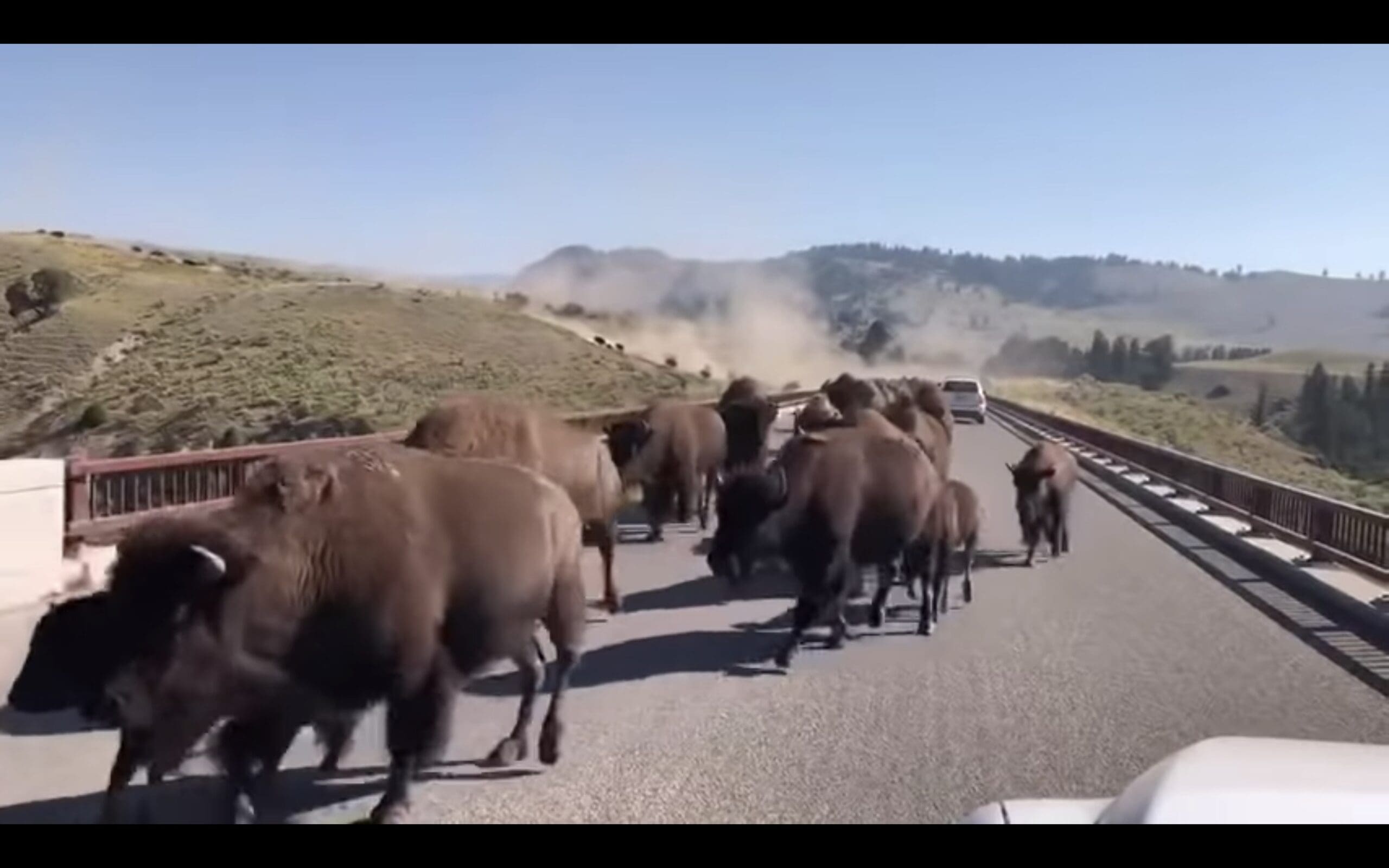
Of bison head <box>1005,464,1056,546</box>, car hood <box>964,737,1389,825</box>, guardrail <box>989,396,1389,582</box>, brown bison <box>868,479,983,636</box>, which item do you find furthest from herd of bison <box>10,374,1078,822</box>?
guardrail <box>989,396,1389,582</box>

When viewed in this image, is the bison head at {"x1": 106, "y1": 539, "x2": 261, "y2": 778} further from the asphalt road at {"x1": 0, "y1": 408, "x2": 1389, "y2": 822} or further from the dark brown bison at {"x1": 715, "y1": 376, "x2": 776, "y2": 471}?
the dark brown bison at {"x1": 715, "y1": 376, "x2": 776, "y2": 471}

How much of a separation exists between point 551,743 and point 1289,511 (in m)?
15.4

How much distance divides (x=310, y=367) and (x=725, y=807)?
58857 millimetres

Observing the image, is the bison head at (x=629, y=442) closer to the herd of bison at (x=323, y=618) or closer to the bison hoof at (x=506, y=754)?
the herd of bison at (x=323, y=618)

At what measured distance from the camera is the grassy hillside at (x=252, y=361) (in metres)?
47.7

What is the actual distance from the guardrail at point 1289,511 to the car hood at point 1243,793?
13.1m

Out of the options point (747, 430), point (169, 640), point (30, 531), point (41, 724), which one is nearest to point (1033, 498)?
point (747, 430)

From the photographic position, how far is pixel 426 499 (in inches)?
300

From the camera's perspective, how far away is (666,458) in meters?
21.6

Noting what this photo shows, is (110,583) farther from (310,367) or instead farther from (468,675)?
(310,367)

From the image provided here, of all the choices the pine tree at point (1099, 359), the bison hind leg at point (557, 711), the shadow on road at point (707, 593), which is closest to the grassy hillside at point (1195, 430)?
the shadow on road at point (707, 593)

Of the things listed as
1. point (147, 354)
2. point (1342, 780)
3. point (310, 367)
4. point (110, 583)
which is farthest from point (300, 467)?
point (147, 354)

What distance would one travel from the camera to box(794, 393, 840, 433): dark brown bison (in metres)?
19.0

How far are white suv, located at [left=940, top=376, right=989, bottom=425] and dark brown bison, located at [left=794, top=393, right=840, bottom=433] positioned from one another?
4140 cm
